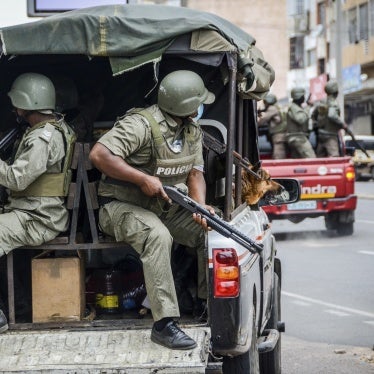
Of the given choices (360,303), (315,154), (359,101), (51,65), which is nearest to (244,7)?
(359,101)

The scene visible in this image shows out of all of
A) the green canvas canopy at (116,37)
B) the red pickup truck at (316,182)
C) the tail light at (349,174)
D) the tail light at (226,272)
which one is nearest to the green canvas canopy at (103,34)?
the green canvas canopy at (116,37)

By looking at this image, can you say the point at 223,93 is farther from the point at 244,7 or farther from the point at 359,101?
the point at 244,7

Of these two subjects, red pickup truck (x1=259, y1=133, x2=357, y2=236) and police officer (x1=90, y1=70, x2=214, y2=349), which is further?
red pickup truck (x1=259, y1=133, x2=357, y2=236)

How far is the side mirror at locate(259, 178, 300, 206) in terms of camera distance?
819cm

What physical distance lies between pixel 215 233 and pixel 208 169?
167cm

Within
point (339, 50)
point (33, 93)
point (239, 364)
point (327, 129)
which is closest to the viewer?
point (239, 364)

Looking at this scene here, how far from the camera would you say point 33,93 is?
20.9 feet

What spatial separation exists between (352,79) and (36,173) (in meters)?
42.6

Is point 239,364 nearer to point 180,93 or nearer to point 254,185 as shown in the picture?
point 180,93

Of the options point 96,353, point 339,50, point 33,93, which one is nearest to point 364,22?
point 339,50

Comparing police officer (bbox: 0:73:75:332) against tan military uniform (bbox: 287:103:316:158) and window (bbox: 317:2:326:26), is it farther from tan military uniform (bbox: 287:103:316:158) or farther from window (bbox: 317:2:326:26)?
window (bbox: 317:2:326:26)

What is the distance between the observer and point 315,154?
1806 centimetres

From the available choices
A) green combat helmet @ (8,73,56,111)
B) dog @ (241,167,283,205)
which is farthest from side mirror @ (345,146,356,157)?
green combat helmet @ (8,73,56,111)

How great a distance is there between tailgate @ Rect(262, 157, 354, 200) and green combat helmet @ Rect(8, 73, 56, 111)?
1097 cm
